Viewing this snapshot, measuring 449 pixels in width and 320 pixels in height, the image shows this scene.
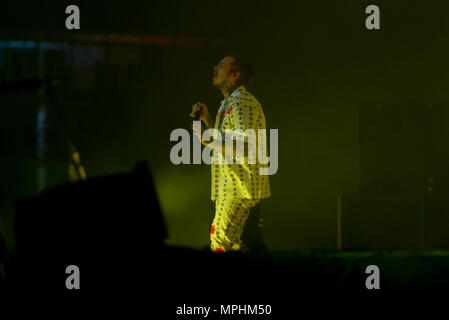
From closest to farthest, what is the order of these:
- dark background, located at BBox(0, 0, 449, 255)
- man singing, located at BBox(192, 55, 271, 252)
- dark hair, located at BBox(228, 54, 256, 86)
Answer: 1. man singing, located at BBox(192, 55, 271, 252)
2. dark hair, located at BBox(228, 54, 256, 86)
3. dark background, located at BBox(0, 0, 449, 255)

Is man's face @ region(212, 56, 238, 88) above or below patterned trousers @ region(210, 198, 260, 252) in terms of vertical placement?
above

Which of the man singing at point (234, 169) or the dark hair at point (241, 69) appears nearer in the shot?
the man singing at point (234, 169)

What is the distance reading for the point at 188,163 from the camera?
4.82 metres

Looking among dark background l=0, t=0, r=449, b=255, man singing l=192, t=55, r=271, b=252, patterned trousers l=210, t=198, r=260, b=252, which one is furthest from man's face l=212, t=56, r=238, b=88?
dark background l=0, t=0, r=449, b=255

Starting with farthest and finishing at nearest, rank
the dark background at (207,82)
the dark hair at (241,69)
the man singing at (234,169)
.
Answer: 1. the dark background at (207,82)
2. the dark hair at (241,69)
3. the man singing at (234,169)

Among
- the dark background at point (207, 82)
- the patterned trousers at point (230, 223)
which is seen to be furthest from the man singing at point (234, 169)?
the dark background at point (207, 82)

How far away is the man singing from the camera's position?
290 cm

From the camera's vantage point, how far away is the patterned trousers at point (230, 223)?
2.96 m

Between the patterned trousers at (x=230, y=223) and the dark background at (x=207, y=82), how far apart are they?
1.81 meters

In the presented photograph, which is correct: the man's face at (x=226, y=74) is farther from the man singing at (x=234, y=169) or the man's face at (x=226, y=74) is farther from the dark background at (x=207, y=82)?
the dark background at (x=207, y=82)

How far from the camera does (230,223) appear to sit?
9.73 feet

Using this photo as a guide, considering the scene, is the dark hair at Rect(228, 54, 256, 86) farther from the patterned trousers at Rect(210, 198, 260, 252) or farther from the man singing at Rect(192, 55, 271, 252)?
the patterned trousers at Rect(210, 198, 260, 252)
